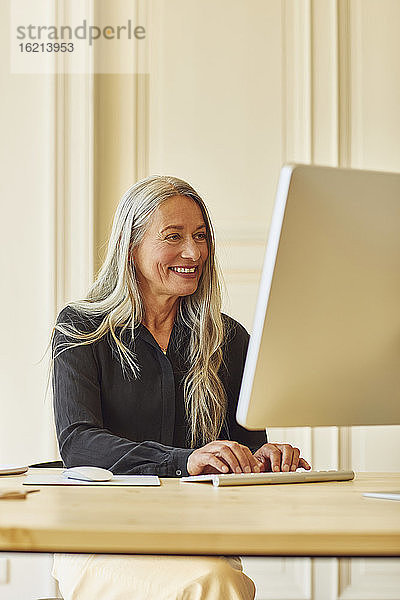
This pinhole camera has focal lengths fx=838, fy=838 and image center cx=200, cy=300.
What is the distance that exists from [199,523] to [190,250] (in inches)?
45.3

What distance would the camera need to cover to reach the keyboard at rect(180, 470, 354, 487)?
134 cm

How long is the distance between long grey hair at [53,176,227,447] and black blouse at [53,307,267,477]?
0.07 feet

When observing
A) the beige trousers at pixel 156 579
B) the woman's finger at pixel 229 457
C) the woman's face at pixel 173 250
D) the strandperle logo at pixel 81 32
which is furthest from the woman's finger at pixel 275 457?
the strandperle logo at pixel 81 32

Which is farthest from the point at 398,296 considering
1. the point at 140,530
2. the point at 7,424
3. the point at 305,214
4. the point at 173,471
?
the point at 7,424

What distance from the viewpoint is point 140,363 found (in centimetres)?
193

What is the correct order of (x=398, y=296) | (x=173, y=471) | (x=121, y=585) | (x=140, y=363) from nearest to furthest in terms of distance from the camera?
(x=398, y=296), (x=121, y=585), (x=173, y=471), (x=140, y=363)

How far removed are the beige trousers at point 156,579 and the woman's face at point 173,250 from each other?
0.80 metres

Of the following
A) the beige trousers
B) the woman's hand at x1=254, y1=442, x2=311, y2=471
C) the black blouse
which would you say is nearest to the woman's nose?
the black blouse

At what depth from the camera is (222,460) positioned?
1.46 meters

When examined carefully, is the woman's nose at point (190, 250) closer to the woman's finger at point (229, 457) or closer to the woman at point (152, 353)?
the woman at point (152, 353)

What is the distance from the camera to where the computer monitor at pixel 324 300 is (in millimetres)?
1047

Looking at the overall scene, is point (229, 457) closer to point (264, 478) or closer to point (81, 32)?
point (264, 478)

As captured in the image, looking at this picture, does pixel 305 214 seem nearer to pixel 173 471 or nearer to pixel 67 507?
pixel 67 507

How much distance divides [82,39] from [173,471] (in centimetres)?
188
